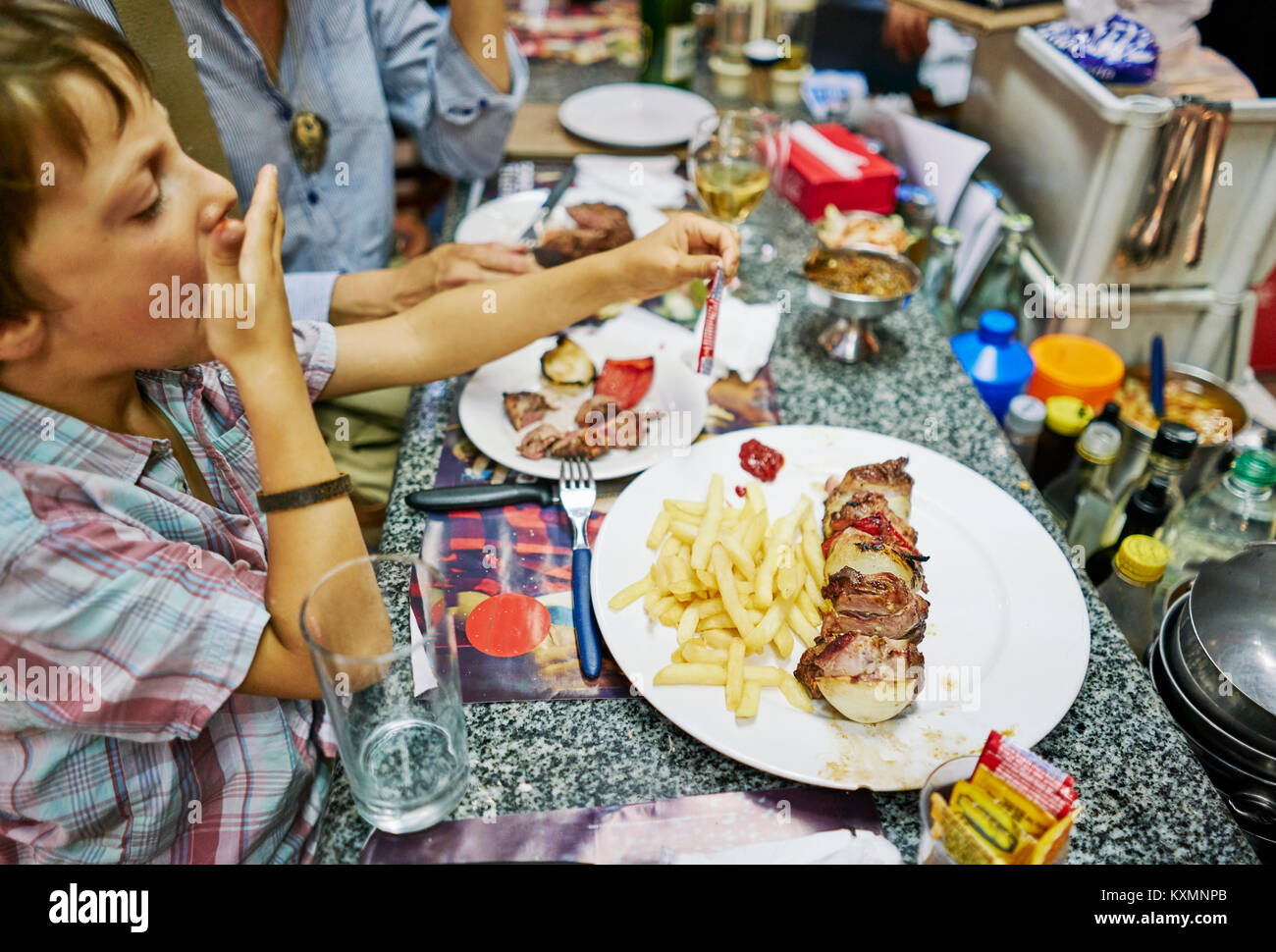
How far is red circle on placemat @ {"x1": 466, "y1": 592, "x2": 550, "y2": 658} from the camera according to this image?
4.66 ft

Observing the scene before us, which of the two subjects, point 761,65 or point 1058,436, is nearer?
point 1058,436

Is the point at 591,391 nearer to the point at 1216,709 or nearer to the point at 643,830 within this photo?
the point at 643,830

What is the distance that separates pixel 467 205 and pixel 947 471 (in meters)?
1.88

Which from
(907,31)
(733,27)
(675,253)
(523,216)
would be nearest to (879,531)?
(675,253)

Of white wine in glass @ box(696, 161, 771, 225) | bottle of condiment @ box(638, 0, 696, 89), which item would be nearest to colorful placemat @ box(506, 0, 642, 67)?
bottle of condiment @ box(638, 0, 696, 89)

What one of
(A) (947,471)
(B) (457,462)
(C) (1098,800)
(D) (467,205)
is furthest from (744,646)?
(D) (467,205)

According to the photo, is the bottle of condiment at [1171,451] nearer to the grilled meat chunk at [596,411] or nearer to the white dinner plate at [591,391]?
the white dinner plate at [591,391]

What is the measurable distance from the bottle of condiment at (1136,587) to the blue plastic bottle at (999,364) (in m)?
0.60

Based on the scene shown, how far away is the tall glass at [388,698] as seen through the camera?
3.72 ft

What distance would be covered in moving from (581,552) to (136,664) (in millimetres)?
710

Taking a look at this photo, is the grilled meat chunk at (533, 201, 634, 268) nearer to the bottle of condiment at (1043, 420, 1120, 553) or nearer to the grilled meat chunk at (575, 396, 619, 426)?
the grilled meat chunk at (575, 396, 619, 426)

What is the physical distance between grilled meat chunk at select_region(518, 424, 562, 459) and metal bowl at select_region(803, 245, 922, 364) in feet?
2.64

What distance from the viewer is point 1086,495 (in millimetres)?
2020
